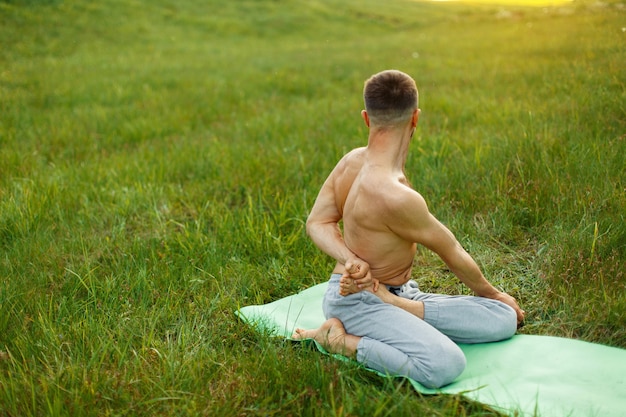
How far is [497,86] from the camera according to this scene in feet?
25.9

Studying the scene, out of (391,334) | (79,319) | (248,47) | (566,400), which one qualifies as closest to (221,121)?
(79,319)

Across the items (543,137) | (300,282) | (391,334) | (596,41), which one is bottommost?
(300,282)

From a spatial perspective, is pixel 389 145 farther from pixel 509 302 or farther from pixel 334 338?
pixel 509 302

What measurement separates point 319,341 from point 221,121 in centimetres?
534

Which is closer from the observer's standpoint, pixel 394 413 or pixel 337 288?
pixel 394 413

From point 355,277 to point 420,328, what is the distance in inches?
14.4

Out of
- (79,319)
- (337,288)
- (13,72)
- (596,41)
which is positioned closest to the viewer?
(337,288)

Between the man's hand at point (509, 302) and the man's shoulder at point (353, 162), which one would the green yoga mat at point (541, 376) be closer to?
the man's hand at point (509, 302)

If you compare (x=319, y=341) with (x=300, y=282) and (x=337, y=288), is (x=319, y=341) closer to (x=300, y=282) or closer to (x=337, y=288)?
(x=337, y=288)

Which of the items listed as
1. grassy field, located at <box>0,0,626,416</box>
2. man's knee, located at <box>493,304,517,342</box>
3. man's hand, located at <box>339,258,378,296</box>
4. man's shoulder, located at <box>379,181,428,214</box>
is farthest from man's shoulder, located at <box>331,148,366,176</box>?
man's knee, located at <box>493,304,517,342</box>

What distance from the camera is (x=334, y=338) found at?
2934mm

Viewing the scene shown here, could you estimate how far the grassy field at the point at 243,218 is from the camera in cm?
263

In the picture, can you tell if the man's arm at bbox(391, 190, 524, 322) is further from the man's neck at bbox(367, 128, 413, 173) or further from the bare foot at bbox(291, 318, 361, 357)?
the bare foot at bbox(291, 318, 361, 357)

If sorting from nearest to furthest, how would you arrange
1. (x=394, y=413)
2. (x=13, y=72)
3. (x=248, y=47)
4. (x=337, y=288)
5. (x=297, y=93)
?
(x=394, y=413) → (x=337, y=288) → (x=297, y=93) → (x=13, y=72) → (x=248, y=47)
